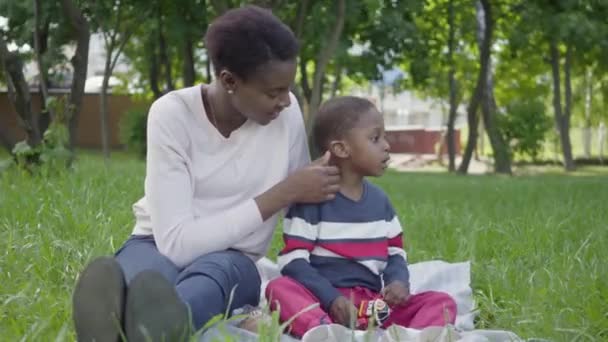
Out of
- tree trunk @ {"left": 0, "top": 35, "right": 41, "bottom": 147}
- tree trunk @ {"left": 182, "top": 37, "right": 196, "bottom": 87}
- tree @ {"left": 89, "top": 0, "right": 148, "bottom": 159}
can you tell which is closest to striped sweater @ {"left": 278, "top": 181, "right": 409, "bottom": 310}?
tree trunk @ {"left": 0, "top": 35, "right": 41, "bottom": 147}

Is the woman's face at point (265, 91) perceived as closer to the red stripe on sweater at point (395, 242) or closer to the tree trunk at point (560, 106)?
the red stripe on sweater at point (395, 242)

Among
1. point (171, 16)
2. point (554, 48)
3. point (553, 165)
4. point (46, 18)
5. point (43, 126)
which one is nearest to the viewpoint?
point (43, 126)

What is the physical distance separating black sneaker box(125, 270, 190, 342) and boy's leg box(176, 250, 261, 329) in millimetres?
249

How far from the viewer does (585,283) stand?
3287 mm

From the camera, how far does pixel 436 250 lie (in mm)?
4668

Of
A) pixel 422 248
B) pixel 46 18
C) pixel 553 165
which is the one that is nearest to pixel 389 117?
pixel 553 165

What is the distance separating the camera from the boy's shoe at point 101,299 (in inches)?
89.1

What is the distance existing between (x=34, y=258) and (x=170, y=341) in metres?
1.53

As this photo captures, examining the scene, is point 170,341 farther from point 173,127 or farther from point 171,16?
point 171,16

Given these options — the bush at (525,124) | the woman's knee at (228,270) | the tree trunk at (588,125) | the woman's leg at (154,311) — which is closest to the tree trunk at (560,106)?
the bush at (525,124)

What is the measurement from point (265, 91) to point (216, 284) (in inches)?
28.1

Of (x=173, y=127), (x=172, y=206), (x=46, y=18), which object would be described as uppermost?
(x=46, y=18)

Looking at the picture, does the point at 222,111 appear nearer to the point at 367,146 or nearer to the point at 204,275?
the point at 367,146

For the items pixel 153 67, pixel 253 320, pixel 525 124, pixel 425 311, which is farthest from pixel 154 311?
pixel 525 124
